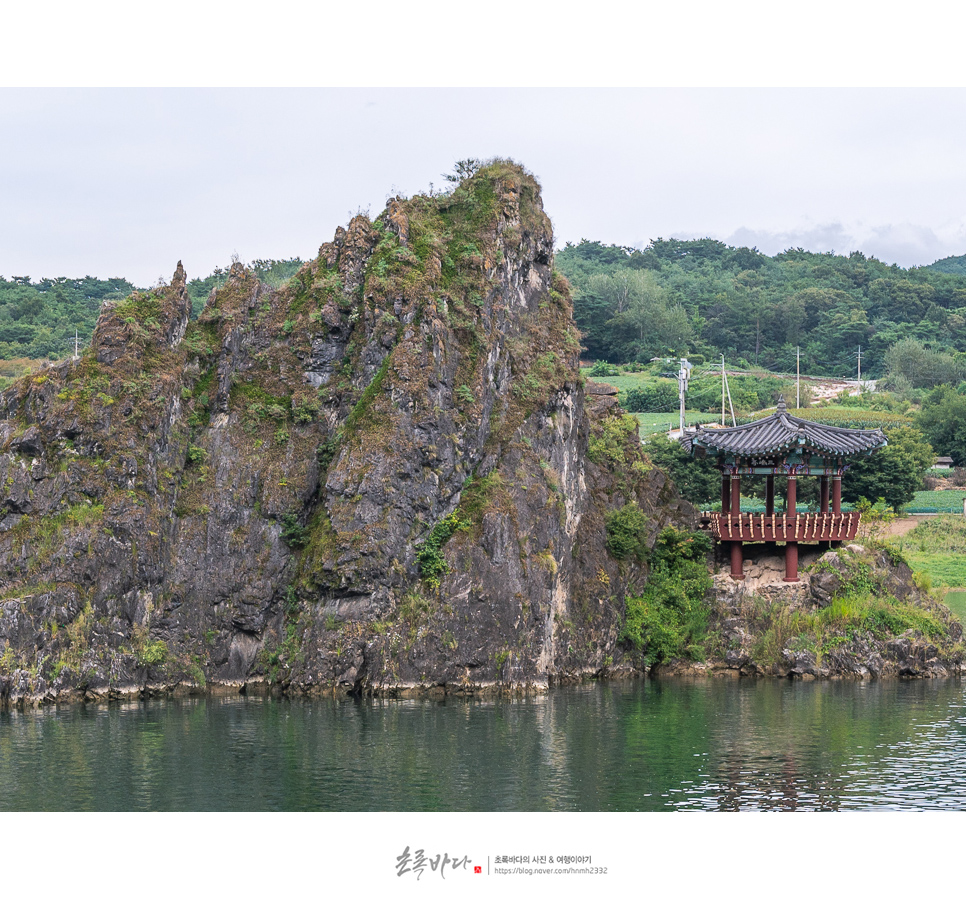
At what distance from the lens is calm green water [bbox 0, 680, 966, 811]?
2517 centimetres

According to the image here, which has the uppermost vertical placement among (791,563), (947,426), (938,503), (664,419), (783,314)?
(783,314)

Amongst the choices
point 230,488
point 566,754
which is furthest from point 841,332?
point 566,754

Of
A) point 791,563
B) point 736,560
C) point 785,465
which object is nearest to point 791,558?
point 791,563

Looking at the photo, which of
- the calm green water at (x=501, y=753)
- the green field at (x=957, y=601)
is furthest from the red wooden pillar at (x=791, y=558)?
the green field at (x=957, y=601)

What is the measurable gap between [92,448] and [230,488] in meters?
4.69

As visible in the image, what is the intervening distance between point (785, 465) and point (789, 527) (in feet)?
7.73

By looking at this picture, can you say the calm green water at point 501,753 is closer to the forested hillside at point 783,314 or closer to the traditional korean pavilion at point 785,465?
the traditional korean pavilion at point 785,465

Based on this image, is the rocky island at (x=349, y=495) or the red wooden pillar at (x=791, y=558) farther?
the red wooden pillar at (x=791, y=558)

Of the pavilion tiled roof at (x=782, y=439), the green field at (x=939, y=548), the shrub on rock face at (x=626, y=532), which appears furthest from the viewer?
the green field at (x=939, y=548)

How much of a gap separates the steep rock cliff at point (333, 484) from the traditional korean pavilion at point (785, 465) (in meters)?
3.02

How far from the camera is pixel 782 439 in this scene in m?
44.8

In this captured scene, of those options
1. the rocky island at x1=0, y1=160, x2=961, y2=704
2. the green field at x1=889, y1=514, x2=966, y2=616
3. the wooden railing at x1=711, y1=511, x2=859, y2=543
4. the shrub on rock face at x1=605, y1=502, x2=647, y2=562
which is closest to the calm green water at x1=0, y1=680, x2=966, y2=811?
the rocky island at x1=0, y1=160, x2=961, y2=704

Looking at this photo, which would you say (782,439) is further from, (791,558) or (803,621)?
(803,621)

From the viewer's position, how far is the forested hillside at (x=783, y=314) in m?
123
